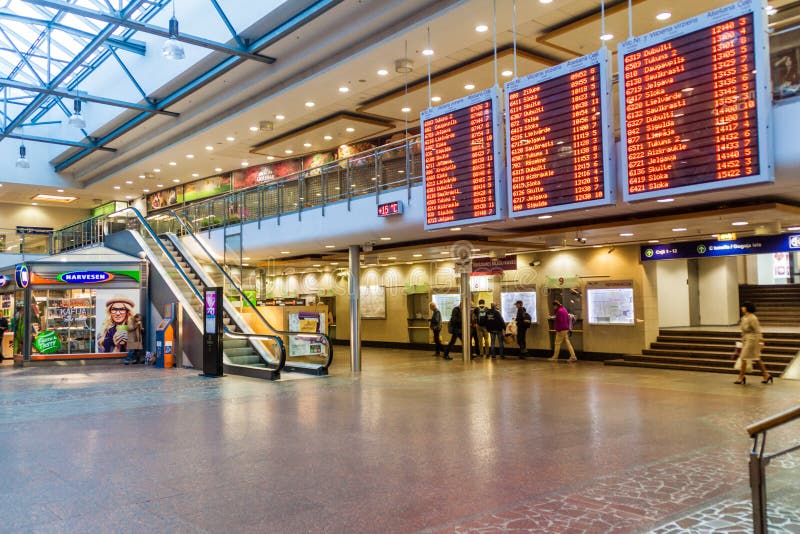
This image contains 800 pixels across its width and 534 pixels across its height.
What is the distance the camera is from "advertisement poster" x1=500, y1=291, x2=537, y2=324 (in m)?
17.7

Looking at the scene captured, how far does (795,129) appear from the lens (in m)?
6.91

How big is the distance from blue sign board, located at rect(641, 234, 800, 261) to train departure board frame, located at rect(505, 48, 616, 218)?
7347 mm

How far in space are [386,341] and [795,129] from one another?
651 inches

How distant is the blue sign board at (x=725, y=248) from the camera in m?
13.3

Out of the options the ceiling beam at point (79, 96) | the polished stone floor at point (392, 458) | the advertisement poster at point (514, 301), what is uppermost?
the ceiling beam at point (79, 96)

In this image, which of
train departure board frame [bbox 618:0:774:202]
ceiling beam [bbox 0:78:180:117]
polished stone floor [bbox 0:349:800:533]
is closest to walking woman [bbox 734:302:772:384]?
polished stone floor [bbox 0:349:800:533]

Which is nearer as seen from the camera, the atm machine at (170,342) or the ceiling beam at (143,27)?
the ceiling beam at (143,27)

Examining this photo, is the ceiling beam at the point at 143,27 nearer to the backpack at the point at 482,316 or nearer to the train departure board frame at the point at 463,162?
the train departure board frame at the point at 463,162

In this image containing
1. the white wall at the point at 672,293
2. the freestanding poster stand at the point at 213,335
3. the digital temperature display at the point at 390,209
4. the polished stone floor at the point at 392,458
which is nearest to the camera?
the polished stone floor at the point at 392,458

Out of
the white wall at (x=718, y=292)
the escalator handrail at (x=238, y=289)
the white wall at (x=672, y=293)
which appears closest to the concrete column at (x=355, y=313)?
the escalator handrail at (x=238, y=289)

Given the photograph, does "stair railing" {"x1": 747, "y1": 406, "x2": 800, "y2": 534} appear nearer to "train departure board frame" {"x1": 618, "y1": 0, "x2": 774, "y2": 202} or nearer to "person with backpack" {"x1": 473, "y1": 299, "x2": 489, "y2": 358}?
"train departure board frame" {"x1": 618, "y1": 0, "x2": 774, "y2": 202}

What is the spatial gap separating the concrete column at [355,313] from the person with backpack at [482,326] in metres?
4.06

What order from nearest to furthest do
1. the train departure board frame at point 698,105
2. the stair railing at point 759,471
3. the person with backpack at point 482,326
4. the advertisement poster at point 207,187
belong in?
the stair railing at point 759,471 < the train departure board frame at point 698,105 < the person with backpack at point 482,326 < the advertisement poster at point 207,187

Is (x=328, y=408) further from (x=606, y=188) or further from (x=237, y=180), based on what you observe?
(x=237, y=180)
